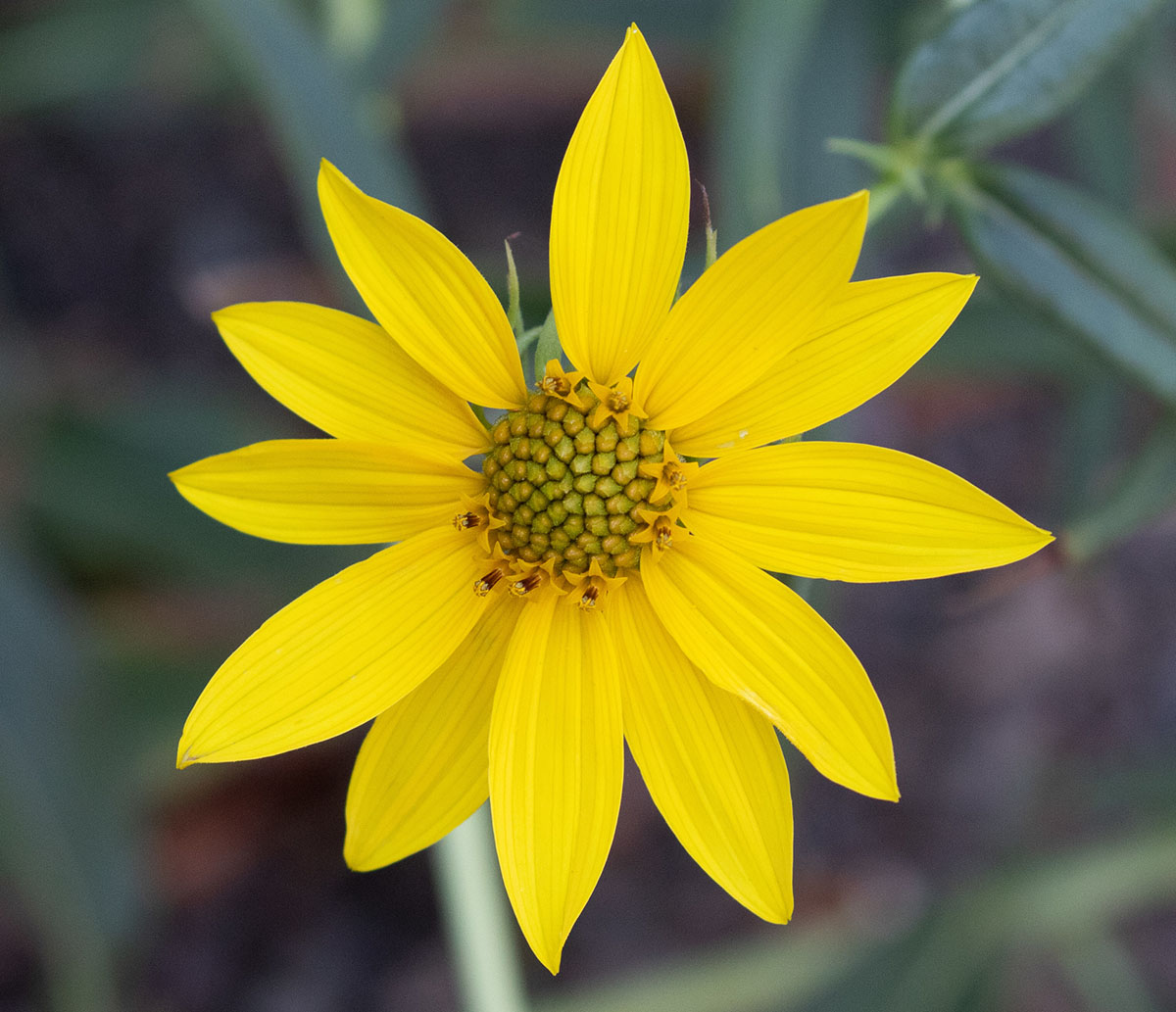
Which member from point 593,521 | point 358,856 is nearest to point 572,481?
point 593,521

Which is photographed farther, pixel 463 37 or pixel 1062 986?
pixel 1062 986

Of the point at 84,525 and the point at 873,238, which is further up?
the point at 84,525

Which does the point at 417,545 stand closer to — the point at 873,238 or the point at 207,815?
the point at 873,238

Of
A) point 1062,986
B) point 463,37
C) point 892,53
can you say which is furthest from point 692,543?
point 1062,986

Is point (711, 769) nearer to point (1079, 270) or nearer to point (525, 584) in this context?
point (525, 584)

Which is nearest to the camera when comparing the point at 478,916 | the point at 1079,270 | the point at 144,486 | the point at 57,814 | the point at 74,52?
the point at 1079,270

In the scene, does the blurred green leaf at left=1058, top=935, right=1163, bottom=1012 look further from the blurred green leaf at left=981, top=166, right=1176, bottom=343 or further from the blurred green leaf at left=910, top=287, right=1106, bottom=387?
the blurred green leaf at left=981, top=166, right=1176, bottom=343

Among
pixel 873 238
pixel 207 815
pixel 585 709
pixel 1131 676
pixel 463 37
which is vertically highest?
pixel 463 37

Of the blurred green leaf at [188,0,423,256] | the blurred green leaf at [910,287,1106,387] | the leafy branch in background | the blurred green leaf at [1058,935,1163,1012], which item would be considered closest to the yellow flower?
the leafy branch in background
